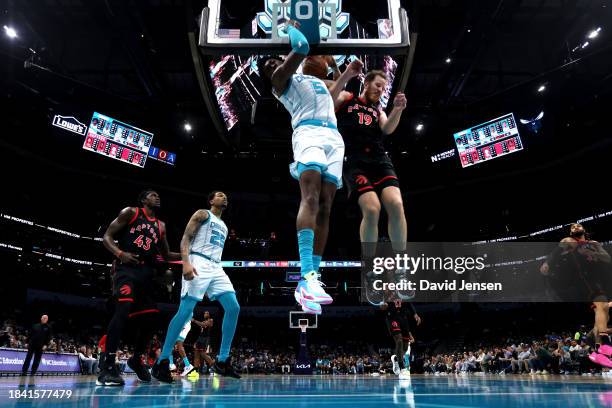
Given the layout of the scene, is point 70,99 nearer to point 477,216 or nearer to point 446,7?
point 446,7

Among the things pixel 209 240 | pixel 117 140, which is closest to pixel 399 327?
pixel 209 240

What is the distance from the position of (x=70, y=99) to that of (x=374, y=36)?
16566 millimetres

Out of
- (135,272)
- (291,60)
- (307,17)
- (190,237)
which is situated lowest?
(135,272)

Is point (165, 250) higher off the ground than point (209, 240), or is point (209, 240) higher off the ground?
point (209, 240)

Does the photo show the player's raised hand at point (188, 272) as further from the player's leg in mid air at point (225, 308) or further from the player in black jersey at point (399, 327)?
the player in black jersey at point (399, 327)

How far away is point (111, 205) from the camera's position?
1077 inches

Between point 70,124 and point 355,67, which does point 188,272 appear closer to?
point 355,67

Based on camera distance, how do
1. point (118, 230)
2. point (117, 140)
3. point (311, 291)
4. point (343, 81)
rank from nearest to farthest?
1. point (311, 291)
2. point (343, 81)
3. point (118, 230)
4. point (117, 140)

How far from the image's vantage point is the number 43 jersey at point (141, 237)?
16.3 feet

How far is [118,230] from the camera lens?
5016 millimetres

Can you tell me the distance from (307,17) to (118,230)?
9.52ft

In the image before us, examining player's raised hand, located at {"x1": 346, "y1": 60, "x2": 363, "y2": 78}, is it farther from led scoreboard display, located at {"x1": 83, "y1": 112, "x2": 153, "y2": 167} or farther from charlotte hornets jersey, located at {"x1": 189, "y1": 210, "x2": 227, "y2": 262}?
led scoreboard display, located at {"x1": 83, "y1": 112, "x2": 153, "y2": 167}

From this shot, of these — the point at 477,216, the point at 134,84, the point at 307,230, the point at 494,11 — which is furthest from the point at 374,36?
the point at 477,216

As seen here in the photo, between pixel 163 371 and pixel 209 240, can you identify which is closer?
pixel 163 371
